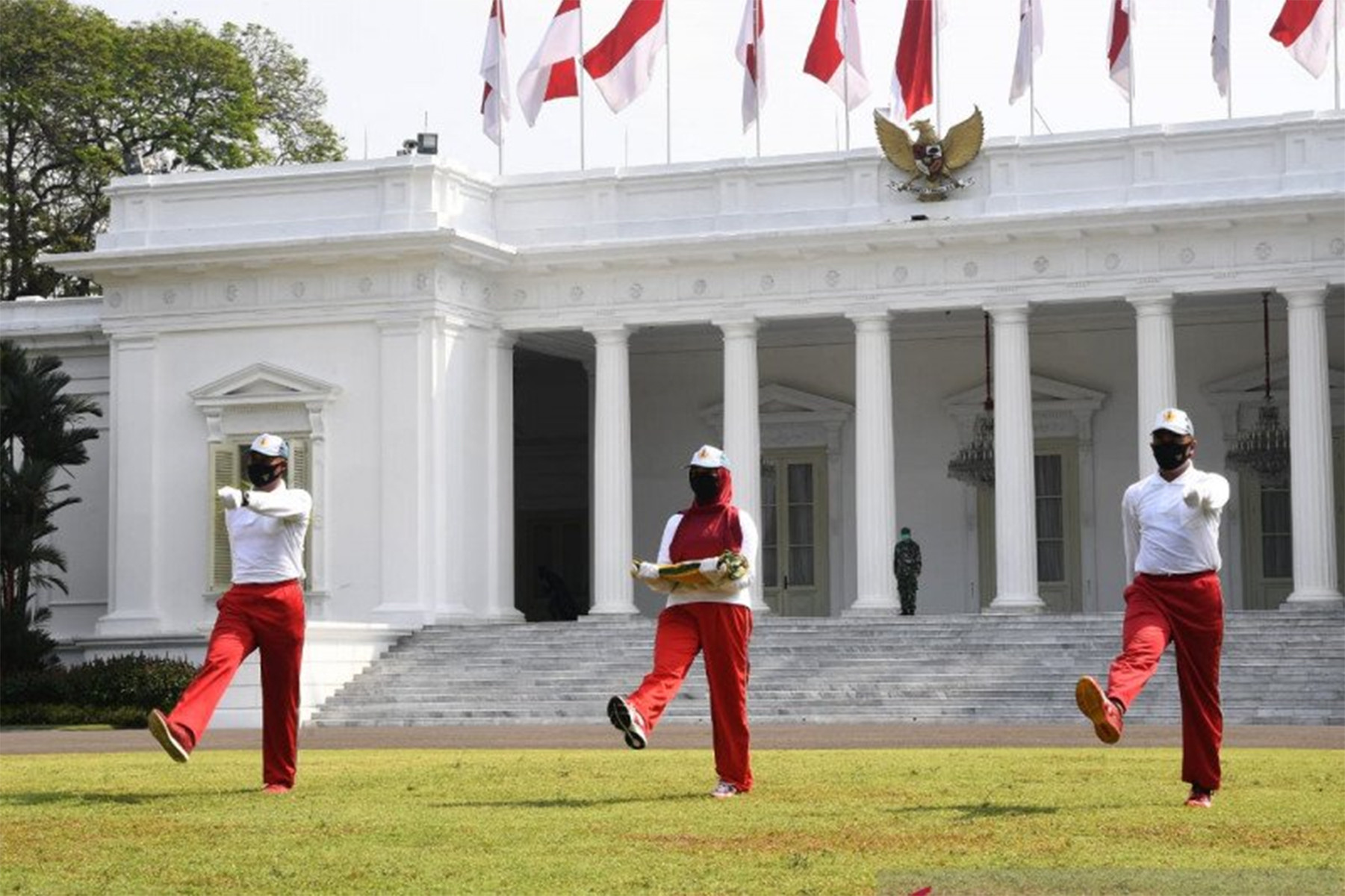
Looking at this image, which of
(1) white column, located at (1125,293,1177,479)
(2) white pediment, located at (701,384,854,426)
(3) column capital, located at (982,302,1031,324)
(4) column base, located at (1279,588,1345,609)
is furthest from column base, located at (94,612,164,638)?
(4) column base, located at (1279,588,1345,609)

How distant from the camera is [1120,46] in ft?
120

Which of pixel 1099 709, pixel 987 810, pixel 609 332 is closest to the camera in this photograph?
pixel 1099 709

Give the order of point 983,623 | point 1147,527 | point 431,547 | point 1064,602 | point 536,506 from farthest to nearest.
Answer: point 536,506 → point 1064,602 → point 431,547 → point 983,623 → point 1147,527

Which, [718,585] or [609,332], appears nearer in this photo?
[718,585]

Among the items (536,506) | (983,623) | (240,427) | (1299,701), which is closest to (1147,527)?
(1299,701)

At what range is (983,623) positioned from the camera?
33.9 metres

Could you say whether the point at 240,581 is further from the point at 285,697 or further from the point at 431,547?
the point at 431,547

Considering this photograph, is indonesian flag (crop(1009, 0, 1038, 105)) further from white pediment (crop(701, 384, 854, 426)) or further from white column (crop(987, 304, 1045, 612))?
white pediment (crop(701, 384, 854, 426))

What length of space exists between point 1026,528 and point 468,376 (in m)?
8.65

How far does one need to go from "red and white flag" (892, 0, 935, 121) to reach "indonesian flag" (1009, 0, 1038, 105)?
126 centimetres

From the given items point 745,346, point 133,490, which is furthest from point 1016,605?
point 133,490

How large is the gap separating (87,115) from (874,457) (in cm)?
2321

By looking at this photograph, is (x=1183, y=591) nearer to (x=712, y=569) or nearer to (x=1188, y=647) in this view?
(x=1188, y=647)

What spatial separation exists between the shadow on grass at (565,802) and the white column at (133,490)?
81.9 ft
